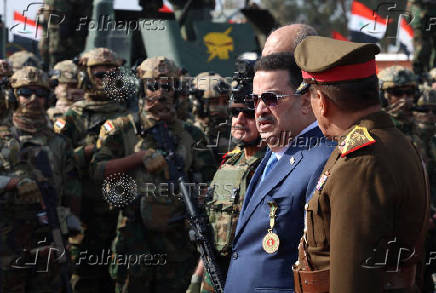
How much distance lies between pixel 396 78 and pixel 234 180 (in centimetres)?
481

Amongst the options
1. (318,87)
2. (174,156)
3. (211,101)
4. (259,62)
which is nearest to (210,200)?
(259,62)

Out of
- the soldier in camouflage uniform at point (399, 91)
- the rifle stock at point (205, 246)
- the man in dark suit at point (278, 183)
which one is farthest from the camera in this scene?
the soldier in camouflage uniform at point (399, 91)

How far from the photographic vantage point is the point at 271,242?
3.60 m

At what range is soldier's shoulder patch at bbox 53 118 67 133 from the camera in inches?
315

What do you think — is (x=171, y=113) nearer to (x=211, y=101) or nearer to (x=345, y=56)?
(x=211, y=101)

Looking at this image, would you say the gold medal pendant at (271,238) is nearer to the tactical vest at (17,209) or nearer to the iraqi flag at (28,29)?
the tactical vest at (17,209)

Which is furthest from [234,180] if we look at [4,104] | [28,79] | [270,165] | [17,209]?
[28,79]

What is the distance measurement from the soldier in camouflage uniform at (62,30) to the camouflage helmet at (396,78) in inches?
192

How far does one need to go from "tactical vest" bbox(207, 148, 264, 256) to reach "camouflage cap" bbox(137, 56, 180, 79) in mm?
2490

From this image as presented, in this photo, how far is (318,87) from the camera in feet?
9.76

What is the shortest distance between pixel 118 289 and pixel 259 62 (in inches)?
147

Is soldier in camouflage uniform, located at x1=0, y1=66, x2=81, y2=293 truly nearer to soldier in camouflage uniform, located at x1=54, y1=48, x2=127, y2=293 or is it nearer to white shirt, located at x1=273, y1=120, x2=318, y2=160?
soldier in camouflage uniform, located at x1=54, y1=48, x2=127, y2=293

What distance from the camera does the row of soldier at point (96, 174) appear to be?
6.64 metres

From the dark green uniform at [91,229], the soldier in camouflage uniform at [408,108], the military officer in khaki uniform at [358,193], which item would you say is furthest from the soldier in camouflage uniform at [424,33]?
the military officer in khaki uniform at [358,193]
